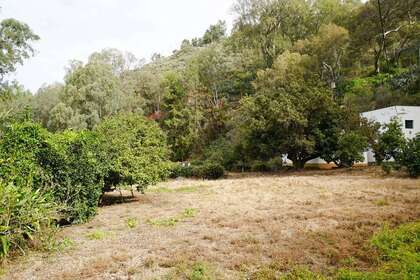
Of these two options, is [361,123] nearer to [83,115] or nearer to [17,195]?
[17,195]

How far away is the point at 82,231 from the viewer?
7.78m

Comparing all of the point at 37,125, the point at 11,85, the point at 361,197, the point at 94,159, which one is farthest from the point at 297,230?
the point at 11,85

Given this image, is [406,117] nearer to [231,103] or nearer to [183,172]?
[183,172]

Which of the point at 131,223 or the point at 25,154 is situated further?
the point at 131,223

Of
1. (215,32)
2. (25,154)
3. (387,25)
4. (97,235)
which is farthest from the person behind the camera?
(215,32)

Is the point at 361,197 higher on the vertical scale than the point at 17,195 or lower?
lower

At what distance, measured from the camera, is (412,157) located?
14.2 m

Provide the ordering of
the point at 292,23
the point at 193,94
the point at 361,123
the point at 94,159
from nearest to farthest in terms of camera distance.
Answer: the point at 94,159 → the point at 361,123 → the point at 193,94 → the point at 292,23

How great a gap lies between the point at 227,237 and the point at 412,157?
11.4 m

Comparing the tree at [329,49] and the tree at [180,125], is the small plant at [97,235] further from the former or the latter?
the tree at [329,49]

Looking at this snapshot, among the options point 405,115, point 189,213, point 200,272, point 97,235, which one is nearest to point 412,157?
point 405,115

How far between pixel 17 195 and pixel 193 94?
3114 centimetres

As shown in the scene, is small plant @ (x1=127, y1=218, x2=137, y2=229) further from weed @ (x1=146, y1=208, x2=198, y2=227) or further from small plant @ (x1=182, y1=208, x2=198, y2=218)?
small plant @ (x1=182, y1=208, x2=198, y2=218)

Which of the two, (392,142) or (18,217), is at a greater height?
(392,142)
